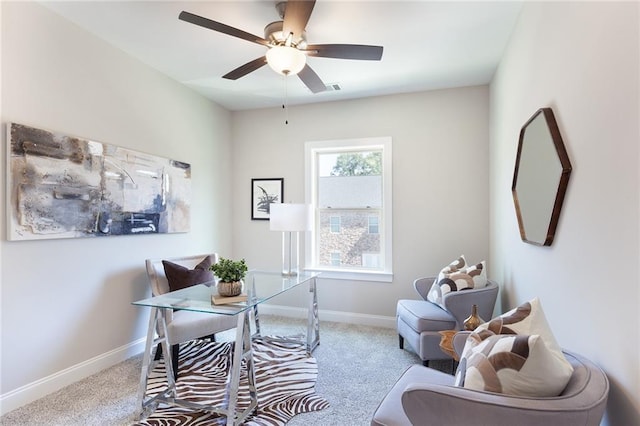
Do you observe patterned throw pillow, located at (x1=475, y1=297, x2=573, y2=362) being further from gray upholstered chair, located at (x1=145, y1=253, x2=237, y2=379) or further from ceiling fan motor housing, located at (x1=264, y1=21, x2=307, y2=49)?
gray upholstered chair, located at (x1=145, y1=253, x2=237, y2=379)

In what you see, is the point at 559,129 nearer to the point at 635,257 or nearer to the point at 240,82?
the point at 635,257

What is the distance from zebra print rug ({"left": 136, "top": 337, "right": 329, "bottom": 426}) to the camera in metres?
2.13

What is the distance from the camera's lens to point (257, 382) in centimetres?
258

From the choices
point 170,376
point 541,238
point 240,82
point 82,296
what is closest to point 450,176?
point 541,238

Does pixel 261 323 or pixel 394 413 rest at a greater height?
pixel 394 413

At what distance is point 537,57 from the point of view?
6.73ft

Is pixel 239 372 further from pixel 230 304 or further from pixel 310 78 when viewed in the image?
pixel 310 78

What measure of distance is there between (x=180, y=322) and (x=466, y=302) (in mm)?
2230

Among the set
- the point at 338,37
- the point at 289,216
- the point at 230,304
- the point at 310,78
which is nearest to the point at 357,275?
the point at 289,216

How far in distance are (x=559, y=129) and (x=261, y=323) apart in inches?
136

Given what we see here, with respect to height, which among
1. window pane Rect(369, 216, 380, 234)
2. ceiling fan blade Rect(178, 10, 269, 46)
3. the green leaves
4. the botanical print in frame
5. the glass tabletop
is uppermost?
ceiling fan blade Rect(178, 10, 269, 46)

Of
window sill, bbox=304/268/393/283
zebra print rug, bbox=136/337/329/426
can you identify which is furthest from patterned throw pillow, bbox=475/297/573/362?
window sill, bbox=304/268/393/283

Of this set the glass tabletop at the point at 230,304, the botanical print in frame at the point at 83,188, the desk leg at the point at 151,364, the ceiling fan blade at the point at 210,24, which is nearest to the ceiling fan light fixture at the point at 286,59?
the ceiling fan blade at the point at 210,24

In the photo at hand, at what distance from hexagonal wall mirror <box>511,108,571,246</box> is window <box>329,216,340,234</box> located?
2.16 metres
